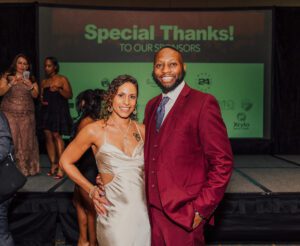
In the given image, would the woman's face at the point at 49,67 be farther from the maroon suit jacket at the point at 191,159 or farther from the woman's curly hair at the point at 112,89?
the maroon suit jacket at the point at 191,159

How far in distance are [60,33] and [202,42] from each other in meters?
2.29

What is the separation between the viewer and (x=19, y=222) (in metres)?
4.06

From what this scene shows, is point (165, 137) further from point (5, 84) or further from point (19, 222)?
point (5, 84)

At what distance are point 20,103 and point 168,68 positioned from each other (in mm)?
3312

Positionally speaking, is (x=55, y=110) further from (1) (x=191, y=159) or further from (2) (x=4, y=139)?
(1) (x=191, y=159)

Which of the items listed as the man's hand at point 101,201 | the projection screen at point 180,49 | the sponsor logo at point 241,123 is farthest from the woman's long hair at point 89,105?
the sponsor logo at point 241,123

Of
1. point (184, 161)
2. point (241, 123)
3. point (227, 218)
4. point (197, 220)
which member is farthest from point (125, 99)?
point (241, 123)

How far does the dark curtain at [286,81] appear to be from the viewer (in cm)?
763

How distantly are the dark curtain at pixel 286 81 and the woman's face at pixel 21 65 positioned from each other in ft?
14.5

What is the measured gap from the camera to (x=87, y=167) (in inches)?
131

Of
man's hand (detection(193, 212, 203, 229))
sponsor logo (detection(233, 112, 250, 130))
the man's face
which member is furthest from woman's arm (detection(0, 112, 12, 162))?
sponsor logo (detection(233, 112, 250, 130))

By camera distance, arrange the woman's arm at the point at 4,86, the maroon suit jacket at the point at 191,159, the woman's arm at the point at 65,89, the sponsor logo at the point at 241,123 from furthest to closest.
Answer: the sponsor logo at the point at 241,123 < the woman's arm at the point at 65,89 < the woman's arm at the point at 4,86 < the maroon suit jacket at the point at 191,159

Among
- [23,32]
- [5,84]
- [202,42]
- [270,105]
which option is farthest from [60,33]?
[270,105]

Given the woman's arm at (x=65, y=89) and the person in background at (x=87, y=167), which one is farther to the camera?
the woman's arm at (x=65, y=89)
